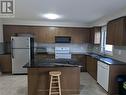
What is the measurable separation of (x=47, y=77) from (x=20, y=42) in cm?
278

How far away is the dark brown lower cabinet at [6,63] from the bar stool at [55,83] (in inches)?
122

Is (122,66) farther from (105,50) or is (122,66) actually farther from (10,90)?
(10,90)

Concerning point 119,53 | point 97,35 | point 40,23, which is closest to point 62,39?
point 40,23

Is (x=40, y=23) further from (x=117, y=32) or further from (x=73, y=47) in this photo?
(x=117, y=32)

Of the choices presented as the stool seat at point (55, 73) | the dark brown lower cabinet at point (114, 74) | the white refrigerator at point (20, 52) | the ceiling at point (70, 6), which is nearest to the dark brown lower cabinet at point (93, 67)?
the dark brown lower cabinet at point (114, 74)

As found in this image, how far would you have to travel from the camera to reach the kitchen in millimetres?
3750

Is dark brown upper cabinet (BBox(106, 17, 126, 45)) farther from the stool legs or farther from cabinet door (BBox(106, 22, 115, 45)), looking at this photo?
the stool legs

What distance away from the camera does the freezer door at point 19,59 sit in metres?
5.83

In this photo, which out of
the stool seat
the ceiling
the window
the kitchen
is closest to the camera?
the ceiling

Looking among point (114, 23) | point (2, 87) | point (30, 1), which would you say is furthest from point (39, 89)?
point (114, 23)

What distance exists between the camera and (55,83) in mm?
3670

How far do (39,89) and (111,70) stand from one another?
203cm

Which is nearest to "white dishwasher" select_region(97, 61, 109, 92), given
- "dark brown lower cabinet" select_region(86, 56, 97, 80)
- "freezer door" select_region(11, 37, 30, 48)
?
"dark brown lower cabinet" select_region(86, 56, 97, 80)

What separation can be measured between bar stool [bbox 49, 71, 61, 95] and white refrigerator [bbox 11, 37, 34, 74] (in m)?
2.52
